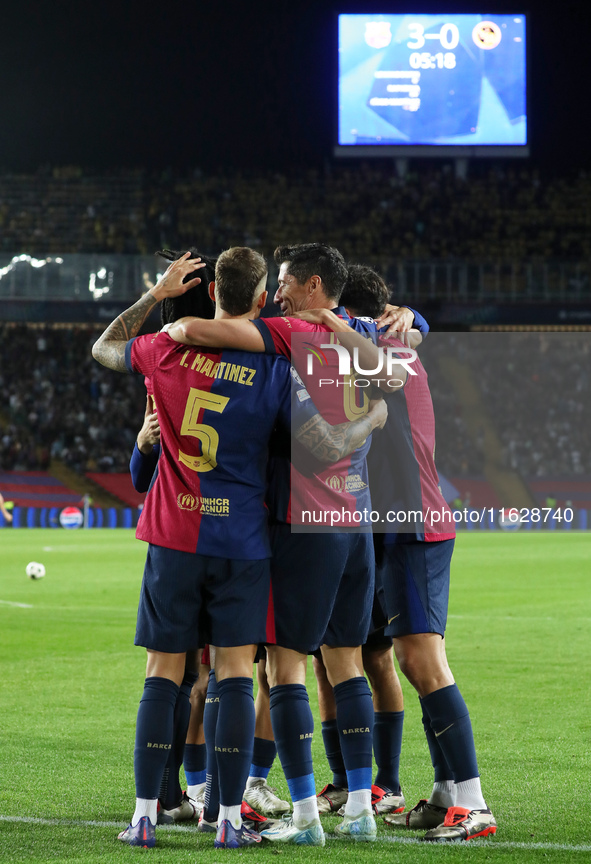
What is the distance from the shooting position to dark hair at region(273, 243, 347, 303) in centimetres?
379

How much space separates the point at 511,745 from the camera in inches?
216

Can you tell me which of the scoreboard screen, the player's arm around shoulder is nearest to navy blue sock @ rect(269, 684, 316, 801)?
the player's arm around shoulder

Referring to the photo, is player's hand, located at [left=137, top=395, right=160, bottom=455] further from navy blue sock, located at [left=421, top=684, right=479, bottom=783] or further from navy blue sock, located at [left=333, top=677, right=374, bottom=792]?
navy blue sock, located at [left=421, top=684, right=479, bottom=783]

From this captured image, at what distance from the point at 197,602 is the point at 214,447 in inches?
21.8

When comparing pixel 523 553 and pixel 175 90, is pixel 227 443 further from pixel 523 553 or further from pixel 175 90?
pixel 175 90

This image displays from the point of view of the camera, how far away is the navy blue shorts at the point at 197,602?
3.53 m

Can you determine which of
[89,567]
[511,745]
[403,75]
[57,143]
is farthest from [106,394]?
[511,745]

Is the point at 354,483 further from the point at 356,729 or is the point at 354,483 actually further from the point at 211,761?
the point at 211,761

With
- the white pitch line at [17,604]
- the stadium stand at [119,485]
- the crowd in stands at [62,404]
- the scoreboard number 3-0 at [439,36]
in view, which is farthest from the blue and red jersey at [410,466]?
the crowd in stands at [62,404]

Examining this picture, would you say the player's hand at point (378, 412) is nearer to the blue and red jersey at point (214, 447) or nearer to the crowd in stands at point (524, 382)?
the blue and red jersey at point (214, 447)

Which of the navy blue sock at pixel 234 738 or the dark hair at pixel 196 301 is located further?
the dark hair at pixel 196 301

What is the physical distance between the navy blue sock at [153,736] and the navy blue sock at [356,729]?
2.09 ft

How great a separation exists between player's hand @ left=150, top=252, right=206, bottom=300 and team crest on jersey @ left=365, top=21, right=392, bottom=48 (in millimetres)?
29439

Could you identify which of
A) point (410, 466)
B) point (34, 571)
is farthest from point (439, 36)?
point (410, 466)
